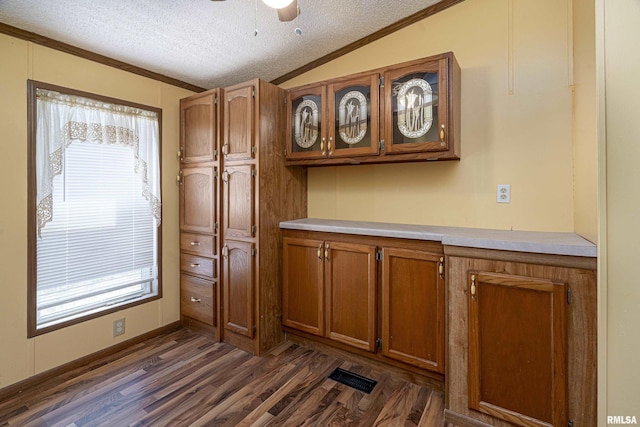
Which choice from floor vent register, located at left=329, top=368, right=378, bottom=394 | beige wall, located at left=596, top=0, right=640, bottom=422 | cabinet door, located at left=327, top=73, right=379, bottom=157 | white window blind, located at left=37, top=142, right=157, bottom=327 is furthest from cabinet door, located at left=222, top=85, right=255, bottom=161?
beige wall, located at left=596, top=0, right=640, bottom=422

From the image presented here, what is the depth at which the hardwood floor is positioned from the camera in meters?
1.70

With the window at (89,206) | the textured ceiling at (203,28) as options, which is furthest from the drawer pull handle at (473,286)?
the window at (89,206)

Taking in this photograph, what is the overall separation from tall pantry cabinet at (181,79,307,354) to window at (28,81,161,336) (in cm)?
54

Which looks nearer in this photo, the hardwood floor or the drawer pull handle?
the drawer pull handle

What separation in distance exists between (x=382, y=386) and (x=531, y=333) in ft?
3.23

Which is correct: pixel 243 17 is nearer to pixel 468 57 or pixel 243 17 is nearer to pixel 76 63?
pixel 76 63

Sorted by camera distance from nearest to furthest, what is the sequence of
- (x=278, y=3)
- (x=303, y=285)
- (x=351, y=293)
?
1. (x=278, y=3)
2. (x=351, y=293)
3. (x=303, y=285)

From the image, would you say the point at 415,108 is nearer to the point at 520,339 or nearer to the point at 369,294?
the point at 369,294

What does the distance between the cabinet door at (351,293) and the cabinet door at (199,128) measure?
1.34 metres

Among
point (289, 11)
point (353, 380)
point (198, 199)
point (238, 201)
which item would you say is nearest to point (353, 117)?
point (289, 11)

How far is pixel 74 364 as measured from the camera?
7.20 ft

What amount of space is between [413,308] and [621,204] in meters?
1.14

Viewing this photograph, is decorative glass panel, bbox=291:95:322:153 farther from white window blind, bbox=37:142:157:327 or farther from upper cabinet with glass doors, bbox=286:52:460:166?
white window blind, bbox=37:142:157:327

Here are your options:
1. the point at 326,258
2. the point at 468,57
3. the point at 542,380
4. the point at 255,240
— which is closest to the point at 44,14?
the point at 255,240
